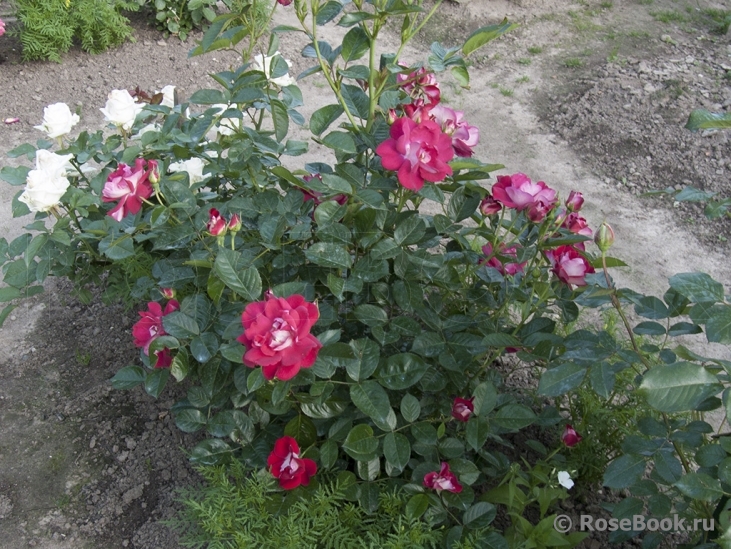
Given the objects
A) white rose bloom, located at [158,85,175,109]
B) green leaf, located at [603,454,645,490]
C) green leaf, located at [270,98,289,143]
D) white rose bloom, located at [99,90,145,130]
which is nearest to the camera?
green leaf, located at [603,454,645,490]

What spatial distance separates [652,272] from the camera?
2873 millimetres

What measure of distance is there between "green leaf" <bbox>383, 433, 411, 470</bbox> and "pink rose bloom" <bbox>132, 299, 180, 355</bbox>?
0.58 metres

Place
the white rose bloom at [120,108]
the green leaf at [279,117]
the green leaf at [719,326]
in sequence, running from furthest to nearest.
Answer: the white rose bloom at [120,108]
the green leaf at [279,117]
the green leaf at [719,326]

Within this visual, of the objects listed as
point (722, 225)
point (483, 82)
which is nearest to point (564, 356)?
point (722, 225)

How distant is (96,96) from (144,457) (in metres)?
2.99

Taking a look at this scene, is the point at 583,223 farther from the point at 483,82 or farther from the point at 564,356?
the point at 483,82

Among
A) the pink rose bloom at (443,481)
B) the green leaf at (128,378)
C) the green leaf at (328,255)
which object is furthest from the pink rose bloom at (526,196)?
the green leaf at (128,378)

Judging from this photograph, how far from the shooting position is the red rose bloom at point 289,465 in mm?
1398

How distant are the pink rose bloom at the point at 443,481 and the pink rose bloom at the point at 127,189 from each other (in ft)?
3.03

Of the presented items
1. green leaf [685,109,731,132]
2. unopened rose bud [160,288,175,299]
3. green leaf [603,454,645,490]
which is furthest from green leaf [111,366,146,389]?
green leaf [685,109,731,132]

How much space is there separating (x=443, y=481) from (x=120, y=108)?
137 cm

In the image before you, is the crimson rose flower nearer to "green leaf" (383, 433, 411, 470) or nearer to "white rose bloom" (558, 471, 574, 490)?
"white rose bloom" (558, 471, 574, 490)

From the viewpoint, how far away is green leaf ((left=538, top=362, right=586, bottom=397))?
1245mm

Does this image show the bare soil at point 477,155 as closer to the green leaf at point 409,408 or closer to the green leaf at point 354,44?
the green leaf at point 409,408
